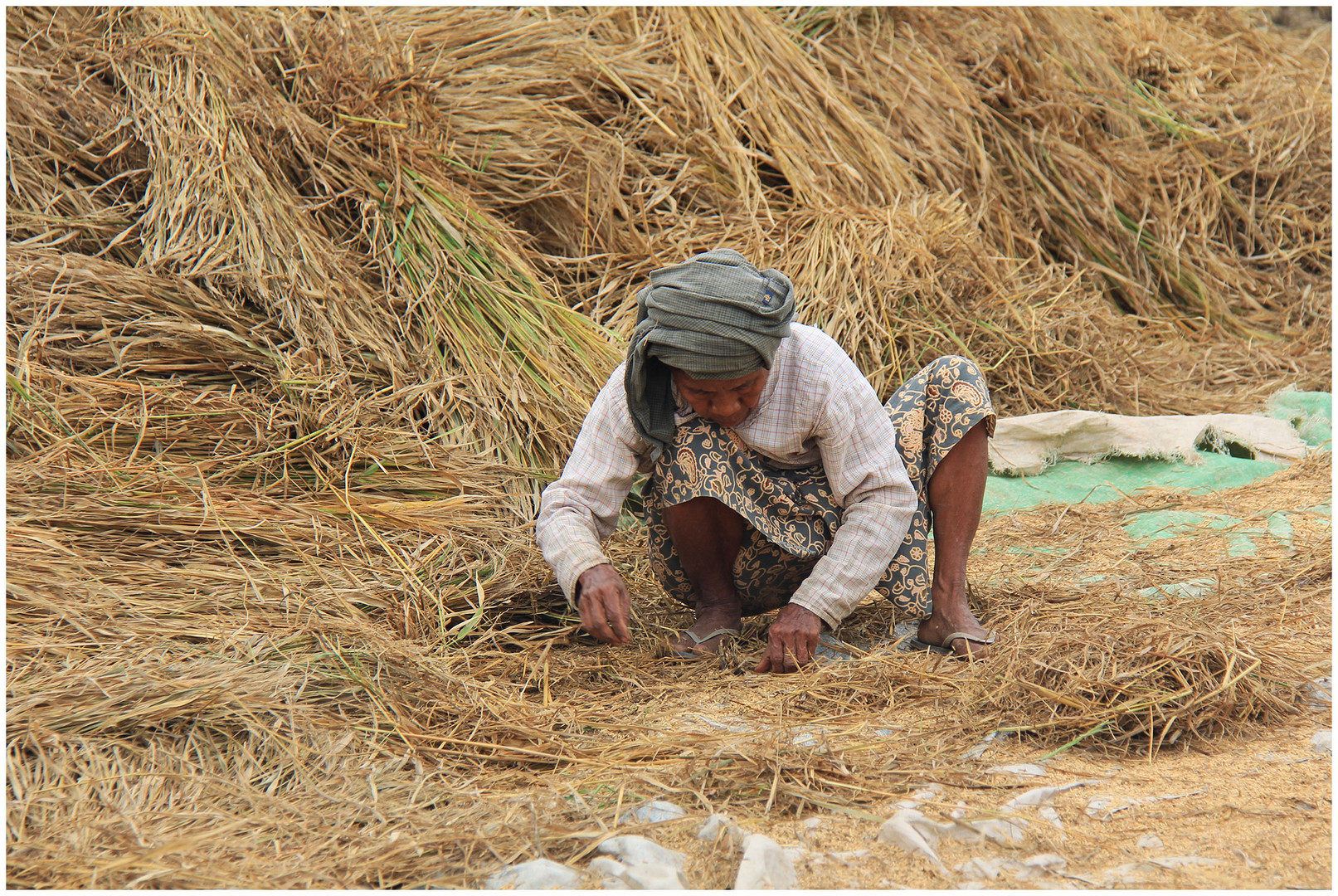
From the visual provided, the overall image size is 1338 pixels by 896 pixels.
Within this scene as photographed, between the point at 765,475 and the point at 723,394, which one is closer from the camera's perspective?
the point at 723,394

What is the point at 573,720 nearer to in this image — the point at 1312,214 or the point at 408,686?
the point at 408,686

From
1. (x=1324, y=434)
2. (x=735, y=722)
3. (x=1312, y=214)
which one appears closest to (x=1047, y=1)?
(x=1312, y=214)

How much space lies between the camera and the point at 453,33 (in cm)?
329

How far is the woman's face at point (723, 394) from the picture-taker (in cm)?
166

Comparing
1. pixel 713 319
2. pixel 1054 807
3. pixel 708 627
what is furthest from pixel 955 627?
pixel 713 319

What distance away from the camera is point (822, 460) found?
1823 mm

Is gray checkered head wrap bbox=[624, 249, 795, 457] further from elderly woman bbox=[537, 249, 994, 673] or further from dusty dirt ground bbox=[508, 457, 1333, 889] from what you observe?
dusty dirt ground bbox=[508, 457, 1333, 889]

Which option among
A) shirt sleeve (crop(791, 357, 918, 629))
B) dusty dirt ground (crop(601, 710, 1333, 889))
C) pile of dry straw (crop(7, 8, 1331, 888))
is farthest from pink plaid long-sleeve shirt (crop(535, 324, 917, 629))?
dusty dirt ground (crop(601, 710, 1333, 889))

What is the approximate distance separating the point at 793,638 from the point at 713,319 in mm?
565

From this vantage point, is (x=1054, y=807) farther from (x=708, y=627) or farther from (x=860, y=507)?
(x=708, y=627)

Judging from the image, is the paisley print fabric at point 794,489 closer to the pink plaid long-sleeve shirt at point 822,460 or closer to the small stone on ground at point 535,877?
the pink plaid long-sleeve shirt at point 822,460

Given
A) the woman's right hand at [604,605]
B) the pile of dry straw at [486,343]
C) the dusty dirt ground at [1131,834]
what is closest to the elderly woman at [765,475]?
the woman's right hand at [604,605]

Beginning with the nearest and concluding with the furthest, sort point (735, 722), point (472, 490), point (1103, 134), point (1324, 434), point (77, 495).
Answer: point (735, 722) < point (77, 495) < point (472, 490) < point (1324, 434) < point (1103, 134)

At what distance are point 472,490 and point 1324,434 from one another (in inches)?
97.3
